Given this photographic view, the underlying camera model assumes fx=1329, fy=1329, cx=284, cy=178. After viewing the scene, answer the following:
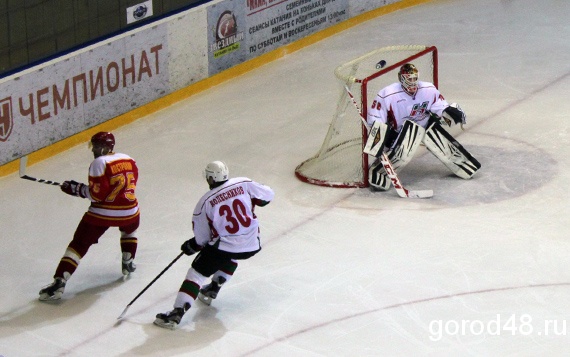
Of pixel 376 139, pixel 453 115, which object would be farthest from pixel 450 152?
pixel 376 139

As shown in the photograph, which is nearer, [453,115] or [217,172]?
[217,172]

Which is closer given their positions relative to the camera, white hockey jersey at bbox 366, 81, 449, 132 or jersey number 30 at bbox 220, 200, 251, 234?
jersey number 30 at bbox 220, 200, 251, 234

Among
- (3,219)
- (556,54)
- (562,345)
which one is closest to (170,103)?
(3,219)

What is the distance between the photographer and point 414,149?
8.45 meters

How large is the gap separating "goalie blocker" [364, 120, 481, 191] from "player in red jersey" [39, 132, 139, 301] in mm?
1859

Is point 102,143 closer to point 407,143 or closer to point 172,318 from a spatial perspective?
point 172,318

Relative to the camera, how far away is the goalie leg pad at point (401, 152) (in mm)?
Answer: 8406

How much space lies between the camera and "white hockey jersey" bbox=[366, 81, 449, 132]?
8.41 m

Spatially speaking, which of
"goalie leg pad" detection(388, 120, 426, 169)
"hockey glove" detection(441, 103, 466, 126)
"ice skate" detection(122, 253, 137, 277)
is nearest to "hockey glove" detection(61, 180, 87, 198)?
"ice skate" detection(122, 253, 137, 277)

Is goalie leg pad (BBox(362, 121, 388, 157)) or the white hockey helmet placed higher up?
the white hockey helmet

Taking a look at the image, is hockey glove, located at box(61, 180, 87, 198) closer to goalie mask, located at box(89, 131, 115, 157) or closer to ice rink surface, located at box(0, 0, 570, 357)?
goalie mask, located at box(89, 131, 115, 157)

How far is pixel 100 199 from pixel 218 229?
0.75m

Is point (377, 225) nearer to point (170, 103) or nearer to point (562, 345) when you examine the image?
point (562, 345)

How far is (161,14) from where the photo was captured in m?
9.98
